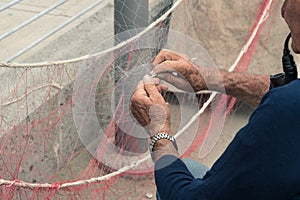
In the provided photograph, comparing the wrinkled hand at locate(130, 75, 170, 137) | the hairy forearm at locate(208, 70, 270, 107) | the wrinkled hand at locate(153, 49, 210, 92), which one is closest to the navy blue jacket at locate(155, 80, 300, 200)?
the wrinkled hand at locate(130, 75, 170, 137)

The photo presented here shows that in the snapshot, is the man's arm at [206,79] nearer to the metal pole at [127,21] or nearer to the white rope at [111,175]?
the white rope at [111,175]

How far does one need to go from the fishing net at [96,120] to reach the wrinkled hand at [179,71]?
0.71 feet

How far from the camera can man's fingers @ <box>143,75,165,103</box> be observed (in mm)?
1774

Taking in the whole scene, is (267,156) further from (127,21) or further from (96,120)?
(127,21)

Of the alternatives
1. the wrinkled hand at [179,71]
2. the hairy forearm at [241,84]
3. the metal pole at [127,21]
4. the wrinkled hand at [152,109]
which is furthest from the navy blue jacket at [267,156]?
the metal pole at [127,21]

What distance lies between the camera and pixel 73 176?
3311 millimetres

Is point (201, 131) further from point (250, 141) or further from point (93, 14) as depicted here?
point (250, 141)

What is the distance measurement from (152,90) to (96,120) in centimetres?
116

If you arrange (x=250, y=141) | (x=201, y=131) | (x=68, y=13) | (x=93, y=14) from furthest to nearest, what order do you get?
1. (x=68, y=13)
2. (x=93, y=14)
3. (x=201, y=131)
4. (x=250, y=141)

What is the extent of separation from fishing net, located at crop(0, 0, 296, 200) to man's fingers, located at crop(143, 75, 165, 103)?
0.48 meters

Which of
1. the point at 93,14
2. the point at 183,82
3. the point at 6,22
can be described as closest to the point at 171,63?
the point at 183,82

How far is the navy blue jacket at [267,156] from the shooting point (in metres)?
1.31

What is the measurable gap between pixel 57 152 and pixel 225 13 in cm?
152

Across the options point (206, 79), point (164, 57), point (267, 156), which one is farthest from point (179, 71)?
point (267, 156)
